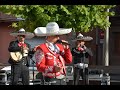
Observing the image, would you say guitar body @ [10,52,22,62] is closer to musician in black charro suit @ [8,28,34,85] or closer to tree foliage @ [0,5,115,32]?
musician in black charro suit @ [8,28,34,85]

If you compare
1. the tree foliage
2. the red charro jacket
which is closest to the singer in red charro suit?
the red charro jacket

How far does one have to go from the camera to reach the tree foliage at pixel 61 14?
9859 mm

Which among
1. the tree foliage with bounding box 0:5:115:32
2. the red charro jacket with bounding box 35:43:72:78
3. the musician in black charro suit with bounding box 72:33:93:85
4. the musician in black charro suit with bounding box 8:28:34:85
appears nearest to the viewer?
the red charro jacket with bounding box 35:43:72:78

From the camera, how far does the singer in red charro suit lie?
13.6ft

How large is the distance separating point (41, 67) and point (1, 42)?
1396 cm

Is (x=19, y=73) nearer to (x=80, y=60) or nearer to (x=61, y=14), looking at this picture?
(x=80, y=60)

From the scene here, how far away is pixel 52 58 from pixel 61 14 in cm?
593

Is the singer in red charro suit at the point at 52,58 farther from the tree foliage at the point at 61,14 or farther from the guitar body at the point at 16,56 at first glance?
the tree foliage at the point at 61,14

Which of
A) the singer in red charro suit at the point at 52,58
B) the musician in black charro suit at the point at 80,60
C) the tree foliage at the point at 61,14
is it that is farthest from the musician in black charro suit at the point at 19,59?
the tree foliage at the point at 61,14

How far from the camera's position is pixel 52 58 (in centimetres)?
421

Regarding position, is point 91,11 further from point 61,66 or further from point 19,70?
point 61,66

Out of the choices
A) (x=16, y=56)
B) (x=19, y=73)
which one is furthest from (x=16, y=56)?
(x=19, y=73)

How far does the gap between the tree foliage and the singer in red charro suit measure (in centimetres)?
542
